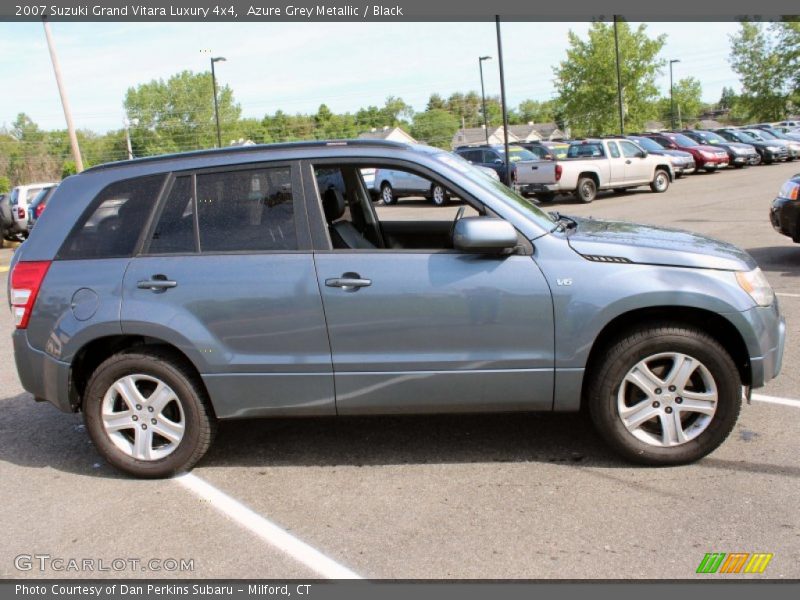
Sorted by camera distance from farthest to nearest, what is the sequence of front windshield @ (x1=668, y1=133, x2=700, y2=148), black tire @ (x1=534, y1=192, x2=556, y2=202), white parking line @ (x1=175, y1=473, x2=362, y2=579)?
1. front windshield @ (x1=668, y1=133, x2=700, y2=148)
2. black tire @ (x1=534, y1=192, x2=556, y2=202)
3. white parking line @ (x1=175, y1=473, x2=362, y2=579)

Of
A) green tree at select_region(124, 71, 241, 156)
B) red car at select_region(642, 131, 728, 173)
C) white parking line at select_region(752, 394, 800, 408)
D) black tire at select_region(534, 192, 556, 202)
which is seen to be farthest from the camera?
green tree at select_region(124, 71, 241, 156)

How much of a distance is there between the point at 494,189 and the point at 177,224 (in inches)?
72.9

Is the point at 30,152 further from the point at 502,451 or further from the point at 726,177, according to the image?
the point at 502,451

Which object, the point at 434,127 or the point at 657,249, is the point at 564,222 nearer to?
the point at 657,249

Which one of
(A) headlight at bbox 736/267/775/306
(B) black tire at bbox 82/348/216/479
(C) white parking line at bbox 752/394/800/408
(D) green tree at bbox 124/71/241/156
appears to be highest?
(D) green tree at bbox 124/71/241/156

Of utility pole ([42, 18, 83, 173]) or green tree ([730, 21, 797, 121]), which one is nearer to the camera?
utility pole ([42, 18, 83, 173])

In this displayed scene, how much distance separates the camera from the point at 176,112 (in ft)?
290

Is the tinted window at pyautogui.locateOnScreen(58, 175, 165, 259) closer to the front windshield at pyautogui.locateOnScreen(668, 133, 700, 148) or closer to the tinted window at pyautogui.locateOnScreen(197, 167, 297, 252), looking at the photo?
the tinted window at pyautogui.locateOnScreen(197, 167, 297, 252)

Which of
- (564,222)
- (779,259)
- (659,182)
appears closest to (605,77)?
(659,182)

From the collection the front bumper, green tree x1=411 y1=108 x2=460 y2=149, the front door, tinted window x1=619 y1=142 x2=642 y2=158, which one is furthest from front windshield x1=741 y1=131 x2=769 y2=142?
green tree x1=411 y1=108 x2=460 y2=149

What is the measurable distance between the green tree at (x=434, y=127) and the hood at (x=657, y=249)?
99763mm

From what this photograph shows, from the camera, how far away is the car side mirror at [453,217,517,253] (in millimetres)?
4043

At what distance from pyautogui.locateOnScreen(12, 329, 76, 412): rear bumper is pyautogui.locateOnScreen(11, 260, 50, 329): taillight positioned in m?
0.12

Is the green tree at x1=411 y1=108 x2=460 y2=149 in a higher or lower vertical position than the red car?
higher
